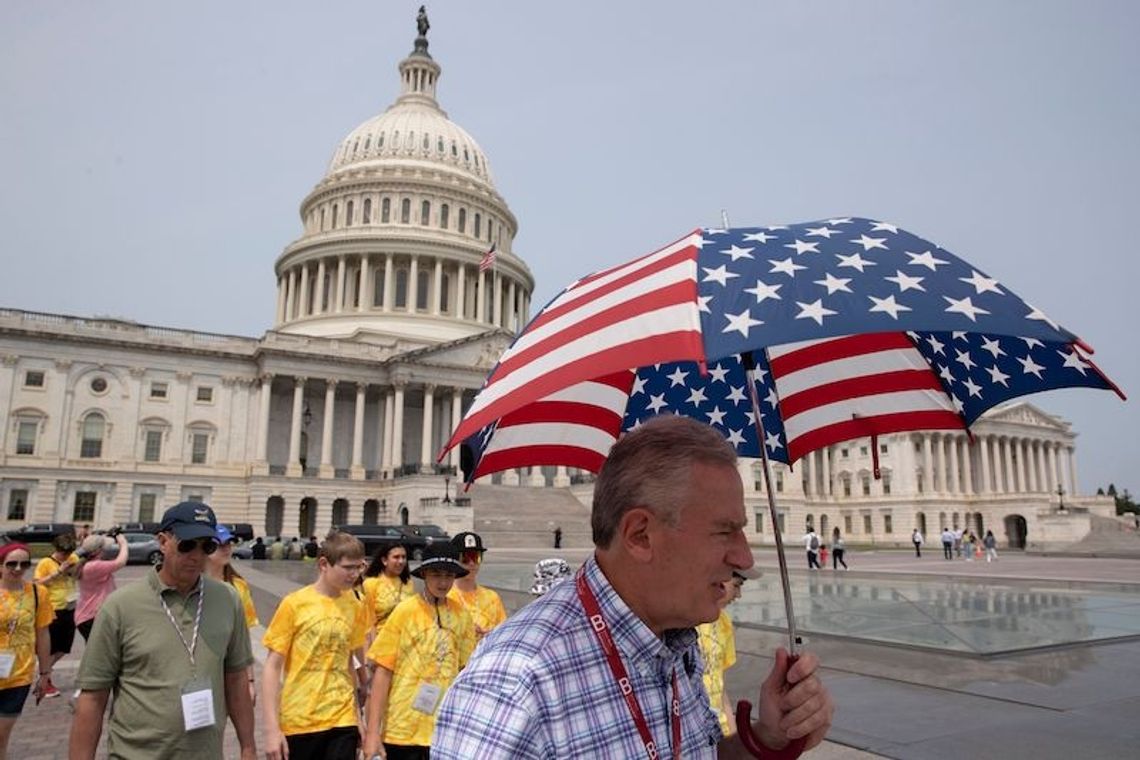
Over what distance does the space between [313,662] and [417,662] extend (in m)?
0.73

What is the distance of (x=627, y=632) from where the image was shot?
193 cm

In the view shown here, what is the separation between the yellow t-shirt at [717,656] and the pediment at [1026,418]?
10750 cm

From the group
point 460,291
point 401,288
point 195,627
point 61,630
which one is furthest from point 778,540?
point 401,288

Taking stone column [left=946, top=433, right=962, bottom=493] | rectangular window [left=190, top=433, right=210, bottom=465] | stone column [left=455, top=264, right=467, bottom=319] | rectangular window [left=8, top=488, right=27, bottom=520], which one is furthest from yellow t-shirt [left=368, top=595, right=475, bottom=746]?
stone column [left=946, top=433, right=962, bottom=493]

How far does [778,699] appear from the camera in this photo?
232 cm

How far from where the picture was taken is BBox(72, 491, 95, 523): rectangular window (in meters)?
57.9

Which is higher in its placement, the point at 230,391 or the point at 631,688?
the point at 230,391

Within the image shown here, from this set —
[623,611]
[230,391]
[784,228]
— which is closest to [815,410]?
[784,228]

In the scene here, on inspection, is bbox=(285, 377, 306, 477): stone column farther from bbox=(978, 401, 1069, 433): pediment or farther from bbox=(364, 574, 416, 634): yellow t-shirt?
bbox=(978, 401, 1069, 433): pediment

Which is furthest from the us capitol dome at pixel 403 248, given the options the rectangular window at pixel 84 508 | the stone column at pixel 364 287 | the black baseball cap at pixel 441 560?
the black baseball cap at pixel 441 560

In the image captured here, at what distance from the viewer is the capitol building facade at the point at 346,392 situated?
2295 inches

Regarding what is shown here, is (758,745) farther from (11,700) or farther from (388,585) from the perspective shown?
(11,700)

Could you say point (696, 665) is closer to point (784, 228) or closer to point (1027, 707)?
point (784, 228)

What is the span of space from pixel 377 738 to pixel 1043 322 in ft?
14.6
